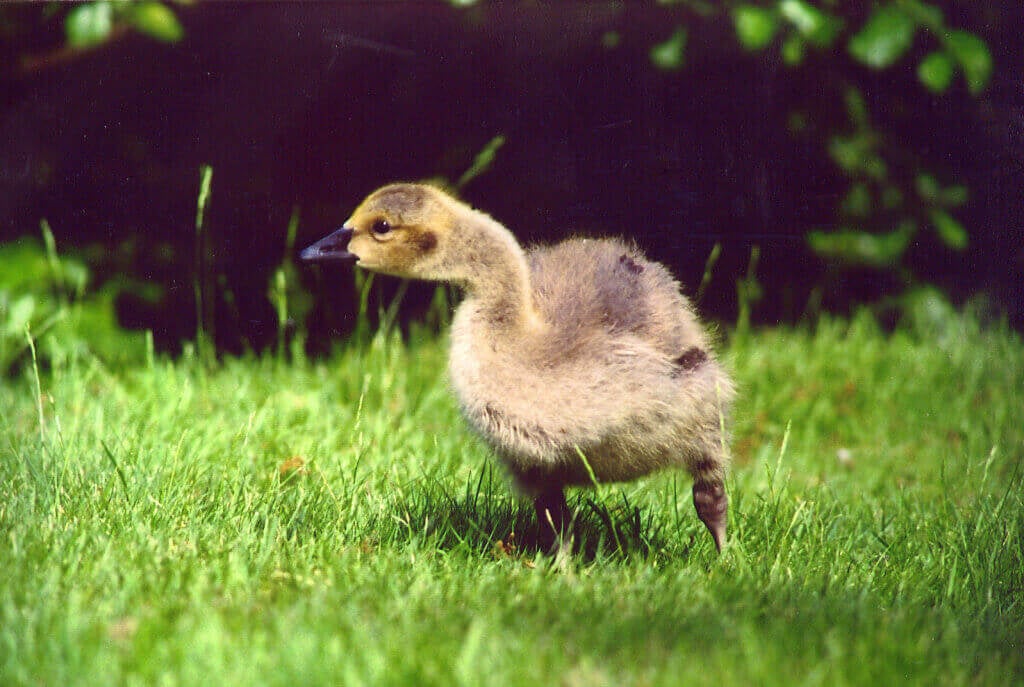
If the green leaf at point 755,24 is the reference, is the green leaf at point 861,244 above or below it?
below

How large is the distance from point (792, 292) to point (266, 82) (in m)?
3.63

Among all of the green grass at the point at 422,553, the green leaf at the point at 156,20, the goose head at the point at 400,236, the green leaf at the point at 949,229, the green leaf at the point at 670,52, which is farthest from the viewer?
the green leaf at the point at 949,229

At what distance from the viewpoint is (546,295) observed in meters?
3.66

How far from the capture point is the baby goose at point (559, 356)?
3252mm

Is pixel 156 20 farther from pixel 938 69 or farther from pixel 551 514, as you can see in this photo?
pixel 938 69

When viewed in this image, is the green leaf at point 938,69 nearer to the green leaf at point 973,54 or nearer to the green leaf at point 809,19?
the green leaf at point 973,54

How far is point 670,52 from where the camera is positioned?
16.8ft

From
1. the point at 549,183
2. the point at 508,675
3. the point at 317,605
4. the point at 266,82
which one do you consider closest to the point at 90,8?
the point at 266,82

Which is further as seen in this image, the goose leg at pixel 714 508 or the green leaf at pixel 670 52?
the green leaf at pixel 670 52

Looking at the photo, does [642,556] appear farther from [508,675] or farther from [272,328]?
[272,328]

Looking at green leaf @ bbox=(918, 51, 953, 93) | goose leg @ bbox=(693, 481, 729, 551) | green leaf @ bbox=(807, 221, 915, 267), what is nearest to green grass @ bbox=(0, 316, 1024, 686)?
goose leg @ bbox=(693, 481, 729, 551)

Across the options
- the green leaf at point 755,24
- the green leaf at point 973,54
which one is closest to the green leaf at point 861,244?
the green leaf at point 973,54

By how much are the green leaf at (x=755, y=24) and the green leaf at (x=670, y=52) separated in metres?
0.33

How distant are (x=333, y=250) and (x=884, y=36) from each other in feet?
8.85
